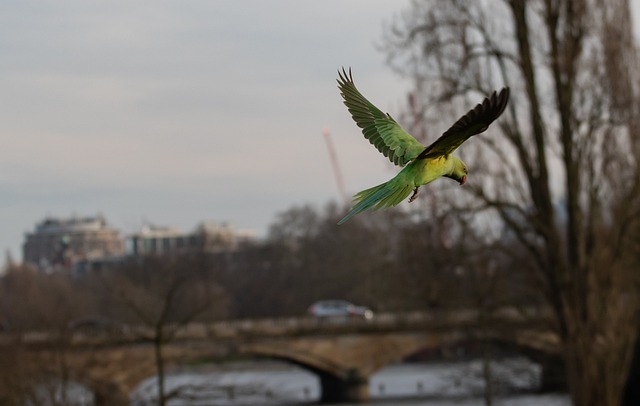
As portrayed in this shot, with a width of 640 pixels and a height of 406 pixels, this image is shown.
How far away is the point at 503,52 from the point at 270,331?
3474 centimetres

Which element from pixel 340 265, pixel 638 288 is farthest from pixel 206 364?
pixel 638 288

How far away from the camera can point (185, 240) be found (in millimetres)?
163250

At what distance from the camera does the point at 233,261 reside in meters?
126

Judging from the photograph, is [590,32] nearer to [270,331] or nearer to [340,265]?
[270,331]

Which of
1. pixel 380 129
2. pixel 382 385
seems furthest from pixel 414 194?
pixel 382 385

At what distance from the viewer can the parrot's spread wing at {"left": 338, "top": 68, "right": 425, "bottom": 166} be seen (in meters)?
5.50

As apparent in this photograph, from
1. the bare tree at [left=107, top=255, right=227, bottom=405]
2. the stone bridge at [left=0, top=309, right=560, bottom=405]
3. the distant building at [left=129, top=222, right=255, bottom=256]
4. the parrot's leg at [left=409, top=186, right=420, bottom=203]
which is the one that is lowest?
the parrot's leg at [left=409, top=186, right=420, bottom=203]

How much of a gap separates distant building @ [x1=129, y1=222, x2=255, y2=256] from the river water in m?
55.2

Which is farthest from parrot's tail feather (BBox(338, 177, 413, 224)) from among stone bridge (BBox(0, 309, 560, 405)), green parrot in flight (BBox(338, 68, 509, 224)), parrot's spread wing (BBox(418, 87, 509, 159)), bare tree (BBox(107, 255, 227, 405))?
bare tree (BBox(107, 255, 227, 405))

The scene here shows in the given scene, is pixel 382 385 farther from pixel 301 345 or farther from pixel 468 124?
pixel 468 124

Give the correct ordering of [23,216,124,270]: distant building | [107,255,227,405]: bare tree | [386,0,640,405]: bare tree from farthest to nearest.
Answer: [23,216,124,270]: distant building < [107,255,227,405]: bare tree < [386,0,640,405]: bare tree

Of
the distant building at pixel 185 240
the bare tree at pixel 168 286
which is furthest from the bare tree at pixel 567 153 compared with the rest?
the distant building at pixel 185 240

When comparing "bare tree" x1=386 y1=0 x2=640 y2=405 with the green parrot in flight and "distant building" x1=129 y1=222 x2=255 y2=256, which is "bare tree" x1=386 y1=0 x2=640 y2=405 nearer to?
the green parrot in flight

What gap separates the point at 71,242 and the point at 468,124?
609ft
